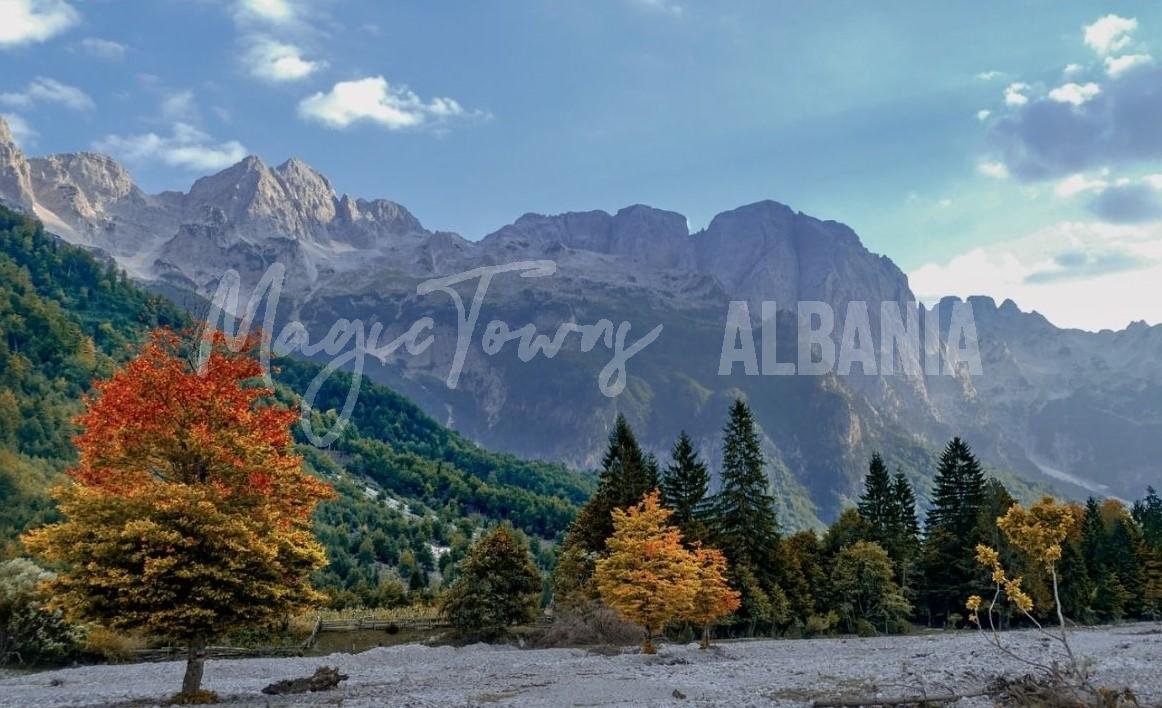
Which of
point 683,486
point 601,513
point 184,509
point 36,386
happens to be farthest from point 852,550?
point 36,386

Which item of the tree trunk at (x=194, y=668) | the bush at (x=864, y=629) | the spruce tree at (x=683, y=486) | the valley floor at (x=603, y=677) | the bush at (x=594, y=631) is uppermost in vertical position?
the spruce tree at (x=683, y=486)

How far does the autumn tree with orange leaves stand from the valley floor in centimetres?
347

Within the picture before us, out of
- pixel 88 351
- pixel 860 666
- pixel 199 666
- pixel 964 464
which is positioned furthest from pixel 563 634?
pixel 88 351

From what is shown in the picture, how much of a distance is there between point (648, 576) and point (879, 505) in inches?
2065

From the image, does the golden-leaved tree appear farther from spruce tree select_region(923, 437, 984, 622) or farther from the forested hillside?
spruce tree select_region(923, 437, 984, 622)

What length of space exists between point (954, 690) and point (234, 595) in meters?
A: 23.9

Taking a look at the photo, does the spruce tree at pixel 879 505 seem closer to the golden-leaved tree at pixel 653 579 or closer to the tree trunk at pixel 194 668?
the golden-leaved tree at pixel 653 579

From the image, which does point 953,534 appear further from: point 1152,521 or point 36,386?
point 36,386

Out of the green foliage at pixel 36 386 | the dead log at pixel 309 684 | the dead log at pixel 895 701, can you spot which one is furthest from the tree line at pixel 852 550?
the green foliage at pixel 36 386

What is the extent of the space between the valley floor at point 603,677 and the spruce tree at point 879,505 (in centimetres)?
3660

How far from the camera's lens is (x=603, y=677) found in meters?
31.9

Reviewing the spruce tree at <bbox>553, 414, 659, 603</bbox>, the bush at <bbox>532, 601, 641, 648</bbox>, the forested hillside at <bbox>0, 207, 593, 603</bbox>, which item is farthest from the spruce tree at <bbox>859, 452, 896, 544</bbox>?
the forested hillside at <bbox>0, 207, 593, 603</bbox>

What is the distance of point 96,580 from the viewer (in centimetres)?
2270

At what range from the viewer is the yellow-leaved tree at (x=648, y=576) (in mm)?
45094
